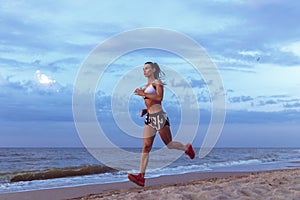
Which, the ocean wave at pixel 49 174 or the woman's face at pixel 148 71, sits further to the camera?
the ocean wave at pixel 49 174

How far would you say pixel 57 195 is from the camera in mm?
12242

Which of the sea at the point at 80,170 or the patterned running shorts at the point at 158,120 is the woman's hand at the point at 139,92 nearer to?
the patterned running shorts at the point at 158,120

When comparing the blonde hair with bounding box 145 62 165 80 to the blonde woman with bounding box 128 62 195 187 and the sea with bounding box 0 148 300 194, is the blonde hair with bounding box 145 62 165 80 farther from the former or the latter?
the sea with bounding box 0 148 300 194

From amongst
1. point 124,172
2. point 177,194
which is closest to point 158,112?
point 177,194

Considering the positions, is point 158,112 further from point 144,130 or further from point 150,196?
point 150,196

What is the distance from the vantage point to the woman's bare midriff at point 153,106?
388cm

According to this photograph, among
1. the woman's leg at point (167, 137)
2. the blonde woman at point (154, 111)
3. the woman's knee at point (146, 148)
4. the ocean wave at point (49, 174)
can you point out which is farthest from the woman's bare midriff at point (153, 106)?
the ocean wave at point (49, 174)

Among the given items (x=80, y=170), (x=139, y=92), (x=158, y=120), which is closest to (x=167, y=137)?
(x=158, y=120)

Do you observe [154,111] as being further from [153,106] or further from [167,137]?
[167,137]

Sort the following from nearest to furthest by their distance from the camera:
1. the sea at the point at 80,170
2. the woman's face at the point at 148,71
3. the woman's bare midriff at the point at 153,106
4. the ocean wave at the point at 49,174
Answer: the woman's bare midriff at the point at 153,106
the woman's face at the point at 148,71
the sea at the point at 80,170
the ocean wave at the point at 49,174

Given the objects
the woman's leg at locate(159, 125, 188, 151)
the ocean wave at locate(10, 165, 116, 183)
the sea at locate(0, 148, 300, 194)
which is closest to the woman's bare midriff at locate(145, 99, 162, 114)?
the woman's leg at locate(159, 125, 188, 151)

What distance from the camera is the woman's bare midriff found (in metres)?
3.88

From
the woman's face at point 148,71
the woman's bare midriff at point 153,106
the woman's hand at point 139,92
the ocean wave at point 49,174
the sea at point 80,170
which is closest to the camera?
the woman's hand at point 139,92

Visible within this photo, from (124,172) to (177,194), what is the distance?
12.7m
